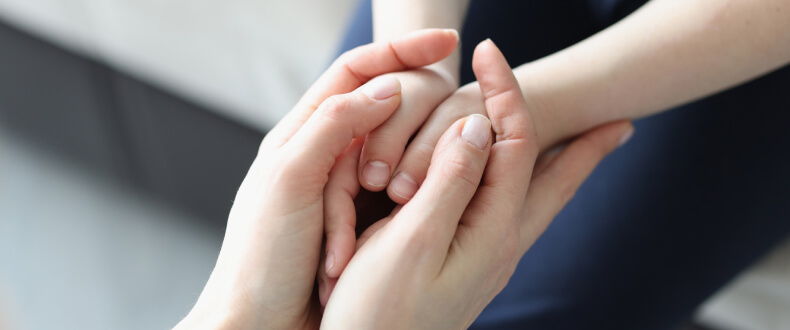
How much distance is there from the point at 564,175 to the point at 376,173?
25cm

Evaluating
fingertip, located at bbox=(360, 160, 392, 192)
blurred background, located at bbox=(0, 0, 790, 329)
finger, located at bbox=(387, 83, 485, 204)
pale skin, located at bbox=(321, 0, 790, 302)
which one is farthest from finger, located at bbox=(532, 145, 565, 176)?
blurred background, located at bbox=(0, 0, 790, 329)

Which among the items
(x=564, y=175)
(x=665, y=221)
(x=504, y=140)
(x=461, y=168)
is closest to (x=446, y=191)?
(x=461, y=168)

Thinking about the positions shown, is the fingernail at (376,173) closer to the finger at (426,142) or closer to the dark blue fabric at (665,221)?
the finger at (426,142)

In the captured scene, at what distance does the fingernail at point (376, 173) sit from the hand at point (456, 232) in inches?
1.0

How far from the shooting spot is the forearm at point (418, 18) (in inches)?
32.9

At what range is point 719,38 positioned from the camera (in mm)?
712

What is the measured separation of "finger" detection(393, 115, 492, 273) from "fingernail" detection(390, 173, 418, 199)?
0.12 ft

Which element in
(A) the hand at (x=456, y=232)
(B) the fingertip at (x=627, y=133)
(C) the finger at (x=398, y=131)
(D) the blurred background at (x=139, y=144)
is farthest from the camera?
(D) the blurred background at (x=139, y=144)

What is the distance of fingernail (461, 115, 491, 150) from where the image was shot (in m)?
0.65

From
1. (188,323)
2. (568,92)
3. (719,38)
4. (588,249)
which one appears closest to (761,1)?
(719,38)

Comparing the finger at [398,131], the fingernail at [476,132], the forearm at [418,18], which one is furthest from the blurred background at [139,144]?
the fingernail at [476,132]

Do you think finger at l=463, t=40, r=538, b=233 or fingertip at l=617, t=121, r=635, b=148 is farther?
fingertip at l=617, t=121, r=635, b=148

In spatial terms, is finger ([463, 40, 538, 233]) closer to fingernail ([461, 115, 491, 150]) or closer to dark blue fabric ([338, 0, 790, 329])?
fingernail ([461, 115, 491, 150])

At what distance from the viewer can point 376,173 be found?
2.24 feet
